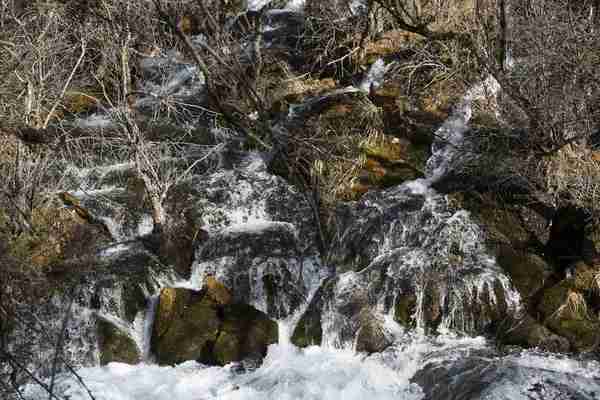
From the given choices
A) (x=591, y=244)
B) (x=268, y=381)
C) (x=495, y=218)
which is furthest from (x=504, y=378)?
(x=495, y=218)

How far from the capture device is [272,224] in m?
8.94

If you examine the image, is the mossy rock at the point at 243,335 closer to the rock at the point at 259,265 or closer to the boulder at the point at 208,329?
the boulder at the point at 208,329

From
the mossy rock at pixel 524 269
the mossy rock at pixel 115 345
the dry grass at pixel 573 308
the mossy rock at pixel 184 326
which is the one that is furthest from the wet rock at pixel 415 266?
the mossy rock at pixel 115 345

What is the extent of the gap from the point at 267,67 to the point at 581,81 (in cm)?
625

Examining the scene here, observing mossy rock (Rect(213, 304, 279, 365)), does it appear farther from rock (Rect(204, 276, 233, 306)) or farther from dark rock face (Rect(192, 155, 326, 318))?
dark rock face (Rect(192, 155, 326, 318))

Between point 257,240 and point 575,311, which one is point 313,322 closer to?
point 257,240

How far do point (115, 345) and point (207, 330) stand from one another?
47.6 inches

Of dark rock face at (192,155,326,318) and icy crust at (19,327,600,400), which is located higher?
dark rock face at (192,155,326,318)

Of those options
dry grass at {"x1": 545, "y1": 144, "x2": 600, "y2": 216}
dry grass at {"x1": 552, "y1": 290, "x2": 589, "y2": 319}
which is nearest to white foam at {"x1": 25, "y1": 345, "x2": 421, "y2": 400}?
dry grass at {"x1": 552, "y1": 290, "x2": 589, "y2": 319}

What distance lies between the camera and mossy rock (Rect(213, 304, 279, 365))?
7098mm

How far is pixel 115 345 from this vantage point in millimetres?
Answer: 7469

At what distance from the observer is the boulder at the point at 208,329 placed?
23.4 ft

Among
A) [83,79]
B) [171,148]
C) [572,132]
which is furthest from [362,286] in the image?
[83,79]

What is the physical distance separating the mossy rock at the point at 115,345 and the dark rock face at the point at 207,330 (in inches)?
10.8
